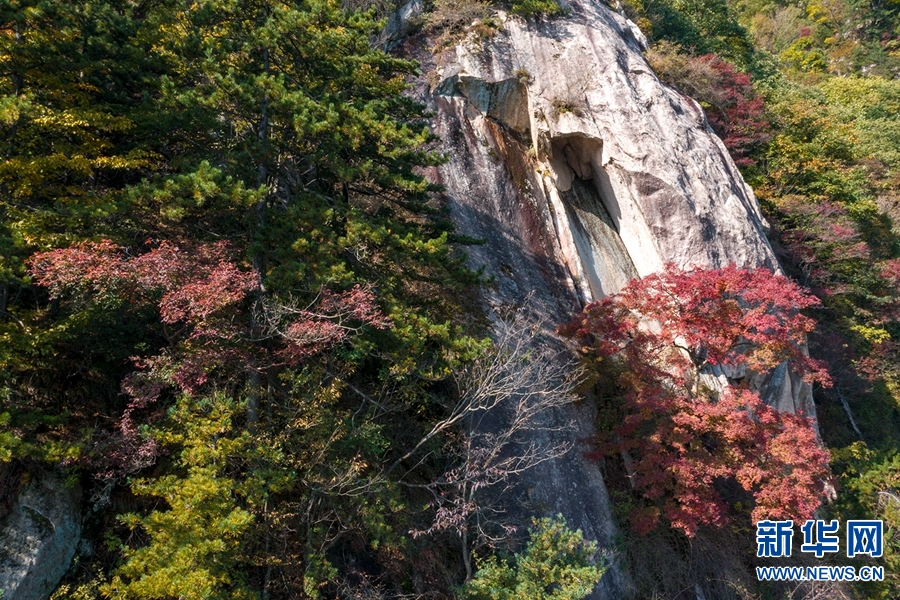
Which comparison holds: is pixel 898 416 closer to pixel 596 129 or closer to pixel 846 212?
pixel 846 212

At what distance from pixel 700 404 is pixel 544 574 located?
4.64m

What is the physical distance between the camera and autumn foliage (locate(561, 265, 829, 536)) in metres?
8.70

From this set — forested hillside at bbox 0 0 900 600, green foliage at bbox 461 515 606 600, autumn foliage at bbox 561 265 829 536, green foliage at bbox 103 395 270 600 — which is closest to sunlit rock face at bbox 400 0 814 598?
autumn foliage at bbox 561 265 829 536

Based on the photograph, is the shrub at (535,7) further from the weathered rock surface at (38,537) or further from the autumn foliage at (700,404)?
the weathered rock surface at (38,537)

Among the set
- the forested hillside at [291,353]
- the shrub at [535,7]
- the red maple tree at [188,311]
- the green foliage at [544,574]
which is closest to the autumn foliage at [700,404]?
the forested hillside at [291,353]

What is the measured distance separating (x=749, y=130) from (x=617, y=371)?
11.7 metres

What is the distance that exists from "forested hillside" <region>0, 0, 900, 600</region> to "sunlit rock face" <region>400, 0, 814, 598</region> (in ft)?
5.84

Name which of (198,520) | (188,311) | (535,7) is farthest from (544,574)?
(535,7)

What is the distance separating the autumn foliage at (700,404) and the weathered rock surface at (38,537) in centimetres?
879

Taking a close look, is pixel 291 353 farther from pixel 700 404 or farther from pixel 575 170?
pixel 575 170

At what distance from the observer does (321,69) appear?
25.5 feet

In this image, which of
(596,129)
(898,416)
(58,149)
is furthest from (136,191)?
(898,416)

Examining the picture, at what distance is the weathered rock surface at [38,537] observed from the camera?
566cm

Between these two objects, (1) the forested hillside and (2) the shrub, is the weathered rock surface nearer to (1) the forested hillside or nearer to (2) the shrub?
(1) the forested hillside
